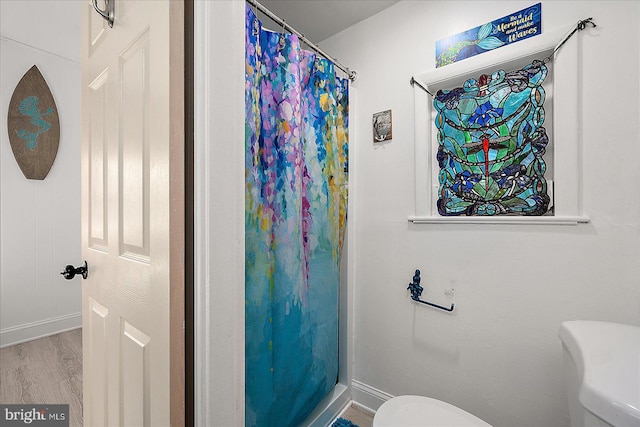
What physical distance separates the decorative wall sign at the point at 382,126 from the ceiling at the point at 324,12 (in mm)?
576

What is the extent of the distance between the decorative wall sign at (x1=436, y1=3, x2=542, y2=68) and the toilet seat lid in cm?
150

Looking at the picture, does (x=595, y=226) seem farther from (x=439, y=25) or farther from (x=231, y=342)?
(x=231, y=342)

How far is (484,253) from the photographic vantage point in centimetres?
134

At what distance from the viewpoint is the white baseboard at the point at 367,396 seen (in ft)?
5.44

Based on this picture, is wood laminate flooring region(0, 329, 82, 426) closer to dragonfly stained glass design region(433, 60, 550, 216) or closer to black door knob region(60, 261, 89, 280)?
black door knob region(60, 261, 89, 280)

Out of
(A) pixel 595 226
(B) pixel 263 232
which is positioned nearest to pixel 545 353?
(A) pixel 595 226

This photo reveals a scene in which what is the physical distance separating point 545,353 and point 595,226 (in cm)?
54

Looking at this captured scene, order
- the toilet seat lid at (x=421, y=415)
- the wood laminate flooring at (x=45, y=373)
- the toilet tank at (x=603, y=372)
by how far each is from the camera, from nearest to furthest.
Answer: the toilet tank at (x=603, y=372) → the toilet seat lid at (x=421, y=415) → the wood laminate flooring at (x=45, y=373)

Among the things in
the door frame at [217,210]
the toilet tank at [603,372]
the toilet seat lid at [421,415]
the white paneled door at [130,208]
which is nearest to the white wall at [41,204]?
the white paneled door at [130,208]

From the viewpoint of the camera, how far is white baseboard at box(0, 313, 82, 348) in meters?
2.35

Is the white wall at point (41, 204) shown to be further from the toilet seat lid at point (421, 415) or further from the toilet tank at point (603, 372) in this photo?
the toilet tank at point (603, 372)

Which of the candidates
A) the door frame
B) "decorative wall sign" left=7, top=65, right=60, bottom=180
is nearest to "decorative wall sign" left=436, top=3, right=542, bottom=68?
the door frame

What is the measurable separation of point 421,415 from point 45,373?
94.3 inches

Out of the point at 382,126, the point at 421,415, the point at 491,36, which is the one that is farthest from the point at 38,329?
the point at 491,36
